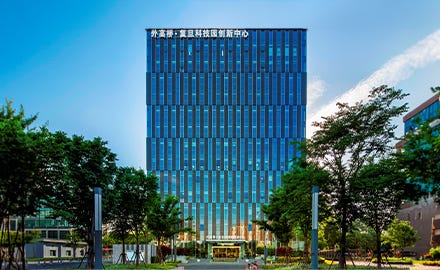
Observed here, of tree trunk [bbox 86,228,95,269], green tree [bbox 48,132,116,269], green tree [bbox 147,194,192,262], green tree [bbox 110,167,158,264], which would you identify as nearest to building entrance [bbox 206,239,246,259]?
green tree [bbox 147,194,192,262]

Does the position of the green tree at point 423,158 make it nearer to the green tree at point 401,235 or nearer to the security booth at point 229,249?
the green tree at point 401,235

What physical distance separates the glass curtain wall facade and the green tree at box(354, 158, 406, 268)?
64800 mm

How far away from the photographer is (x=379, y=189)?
2391cm

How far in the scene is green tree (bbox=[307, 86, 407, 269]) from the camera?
2506 centimetres

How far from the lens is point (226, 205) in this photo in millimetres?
A: 92812

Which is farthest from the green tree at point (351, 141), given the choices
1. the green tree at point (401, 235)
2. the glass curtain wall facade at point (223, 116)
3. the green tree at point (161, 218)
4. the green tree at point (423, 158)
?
the glass curtain wall facade at point (223, 116)

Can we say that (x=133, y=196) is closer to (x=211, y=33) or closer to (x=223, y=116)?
(x=223, y=116)

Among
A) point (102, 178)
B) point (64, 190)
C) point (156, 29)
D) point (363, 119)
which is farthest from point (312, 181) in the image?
point (156, 29)

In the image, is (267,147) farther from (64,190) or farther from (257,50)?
(64,190)

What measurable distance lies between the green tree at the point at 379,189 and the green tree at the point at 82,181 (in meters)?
13.7

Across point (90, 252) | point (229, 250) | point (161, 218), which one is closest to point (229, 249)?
point (229, 250)

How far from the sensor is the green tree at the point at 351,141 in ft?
82.2

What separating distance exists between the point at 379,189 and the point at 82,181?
15742mm

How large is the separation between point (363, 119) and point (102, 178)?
14.9 meters
